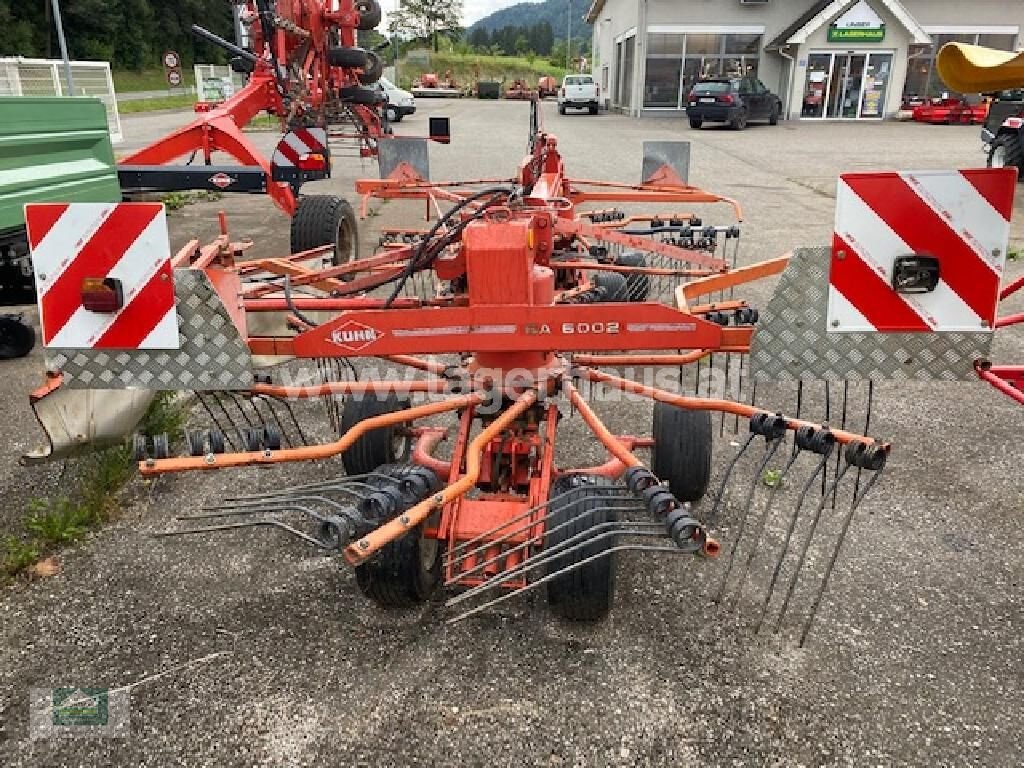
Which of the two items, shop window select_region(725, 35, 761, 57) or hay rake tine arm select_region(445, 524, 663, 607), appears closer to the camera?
hay rake tine arm select_region(445, 524, 663, 607)

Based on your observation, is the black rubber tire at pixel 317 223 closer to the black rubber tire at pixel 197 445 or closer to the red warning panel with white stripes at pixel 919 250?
the black rubber tire at pixel 197 445

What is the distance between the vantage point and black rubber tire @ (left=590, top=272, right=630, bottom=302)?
561 centimetres

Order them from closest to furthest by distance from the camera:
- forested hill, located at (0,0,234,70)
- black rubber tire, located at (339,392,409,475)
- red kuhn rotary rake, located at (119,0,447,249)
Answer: black rubber tire, located at (339,392,409,475)
red kuhn rotary rake, located at (119,0,447,249)
forested hill, located at (0,0,234,70)

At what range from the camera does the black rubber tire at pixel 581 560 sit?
2.42m

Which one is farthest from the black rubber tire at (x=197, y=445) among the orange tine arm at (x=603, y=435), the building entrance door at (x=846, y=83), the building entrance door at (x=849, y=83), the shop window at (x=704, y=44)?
the building entrance door at (x=846, y=83)

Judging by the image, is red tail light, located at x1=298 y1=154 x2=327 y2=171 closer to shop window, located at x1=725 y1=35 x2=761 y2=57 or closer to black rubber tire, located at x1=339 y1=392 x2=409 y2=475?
black rubber tire, located at x1=339 y1=392 x2=409 y2=475

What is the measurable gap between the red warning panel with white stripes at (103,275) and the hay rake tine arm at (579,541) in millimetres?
1204

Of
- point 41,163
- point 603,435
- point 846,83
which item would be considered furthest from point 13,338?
point 846,83

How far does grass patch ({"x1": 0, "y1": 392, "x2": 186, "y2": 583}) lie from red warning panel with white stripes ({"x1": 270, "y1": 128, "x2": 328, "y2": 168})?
3.23 metres

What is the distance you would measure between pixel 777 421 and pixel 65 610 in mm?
2432

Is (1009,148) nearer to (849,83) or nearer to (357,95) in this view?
(357,95)

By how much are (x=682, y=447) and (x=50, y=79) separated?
42.5ft

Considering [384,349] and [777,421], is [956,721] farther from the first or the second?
[384,349]

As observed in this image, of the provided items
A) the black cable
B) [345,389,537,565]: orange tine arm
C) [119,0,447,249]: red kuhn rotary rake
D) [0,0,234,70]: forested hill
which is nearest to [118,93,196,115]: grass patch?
[0,0,234,70]: forested hill
